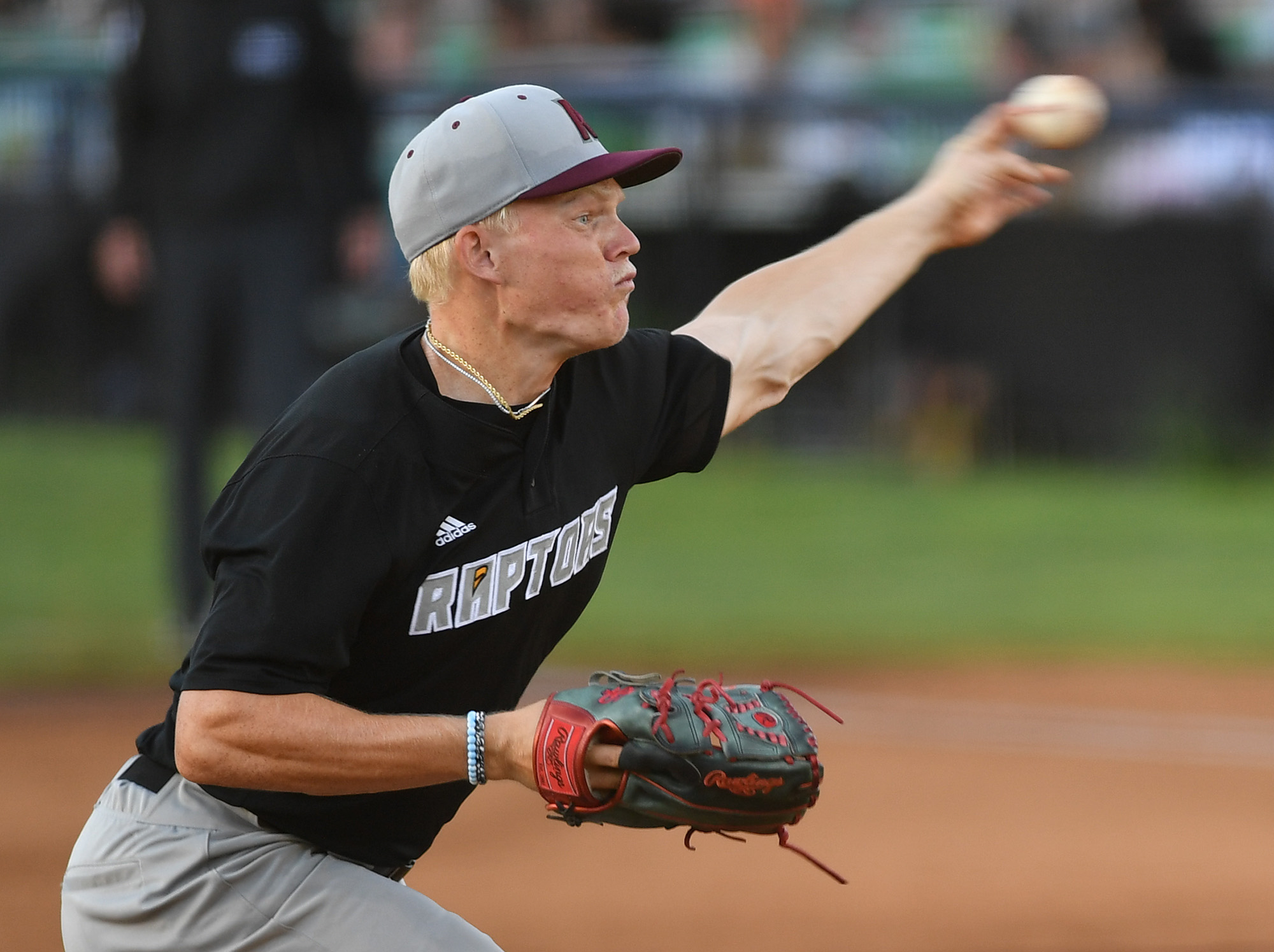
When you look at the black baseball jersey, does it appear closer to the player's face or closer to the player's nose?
the player's face

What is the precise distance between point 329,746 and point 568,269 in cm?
84

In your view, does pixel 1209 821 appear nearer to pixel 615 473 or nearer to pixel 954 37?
pixel 615 473

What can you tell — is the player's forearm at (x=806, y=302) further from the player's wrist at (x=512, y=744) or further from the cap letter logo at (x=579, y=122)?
the player's wrist at (x=512, y=744)

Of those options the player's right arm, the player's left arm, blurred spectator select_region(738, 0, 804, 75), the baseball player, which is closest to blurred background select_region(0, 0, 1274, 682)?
blurred spectator select_region(738, 0, 804, 75)

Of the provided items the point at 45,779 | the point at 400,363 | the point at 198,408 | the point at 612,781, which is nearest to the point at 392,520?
the point at 400,363

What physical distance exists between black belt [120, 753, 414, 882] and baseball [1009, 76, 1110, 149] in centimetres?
198

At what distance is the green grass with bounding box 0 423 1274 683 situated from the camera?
25.9ft

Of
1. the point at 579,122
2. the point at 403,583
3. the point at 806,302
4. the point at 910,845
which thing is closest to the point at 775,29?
the point at 910,845

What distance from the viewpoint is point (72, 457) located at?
11.6 meters

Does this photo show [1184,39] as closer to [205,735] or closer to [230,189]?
[230,189]

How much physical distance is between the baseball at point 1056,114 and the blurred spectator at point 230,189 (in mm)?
4025

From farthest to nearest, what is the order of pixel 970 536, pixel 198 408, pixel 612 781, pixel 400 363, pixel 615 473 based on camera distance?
1. pixel 970 536
2. pixel 198 408
3. pixel 615 473
4. pixel 400 363
5. pixel 612 781

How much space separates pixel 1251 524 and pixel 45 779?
7704 millimetres

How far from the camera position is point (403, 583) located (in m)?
2.57
